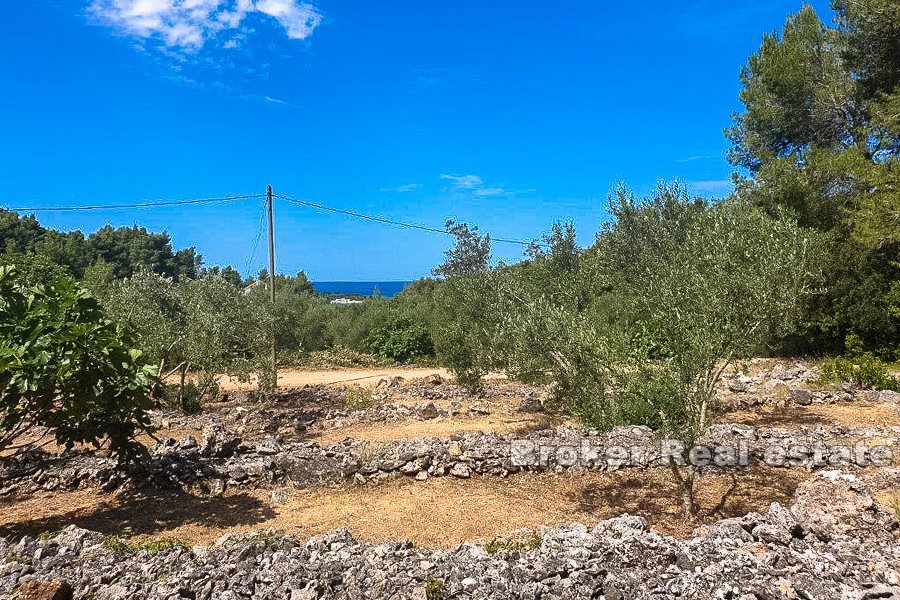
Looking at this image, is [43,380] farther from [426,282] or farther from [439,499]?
[426,282]

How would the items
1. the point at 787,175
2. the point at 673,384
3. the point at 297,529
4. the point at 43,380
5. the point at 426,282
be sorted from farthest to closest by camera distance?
the point at 426,282, the point at 787,175, the point at 297,529, the point at 673,384, the point at 43,380

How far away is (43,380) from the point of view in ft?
21.5

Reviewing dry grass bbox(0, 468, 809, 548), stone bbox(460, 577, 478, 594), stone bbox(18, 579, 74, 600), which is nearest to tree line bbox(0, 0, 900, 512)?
dry grass bbox(0, 468, 809, 548)

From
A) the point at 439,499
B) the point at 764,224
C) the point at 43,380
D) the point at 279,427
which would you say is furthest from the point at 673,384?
the point at 279,427

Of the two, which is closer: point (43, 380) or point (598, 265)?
point (43, 380)

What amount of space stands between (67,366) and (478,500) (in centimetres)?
638

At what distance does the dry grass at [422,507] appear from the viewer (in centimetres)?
807

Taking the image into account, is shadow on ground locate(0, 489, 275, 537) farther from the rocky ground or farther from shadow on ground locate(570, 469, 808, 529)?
shadow on ground locate(570, 469, 808, 529)

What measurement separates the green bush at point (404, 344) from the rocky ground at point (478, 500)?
41.2 ft

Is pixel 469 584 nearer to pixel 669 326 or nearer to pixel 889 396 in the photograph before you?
pixel 669 326

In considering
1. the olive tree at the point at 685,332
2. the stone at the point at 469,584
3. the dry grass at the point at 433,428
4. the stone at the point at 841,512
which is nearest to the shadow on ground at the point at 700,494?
the olive tree at the point at 685,332

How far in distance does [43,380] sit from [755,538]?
8274mm

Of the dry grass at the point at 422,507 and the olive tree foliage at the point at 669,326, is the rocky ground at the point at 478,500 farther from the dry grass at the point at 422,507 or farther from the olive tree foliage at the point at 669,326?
the olive tree foliage at the point at 669,326

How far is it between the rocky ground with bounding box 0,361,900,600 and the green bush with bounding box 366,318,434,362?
12.5 metres
